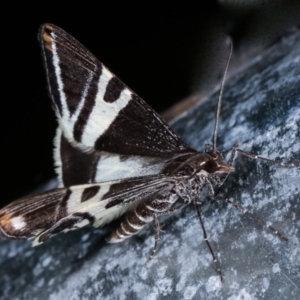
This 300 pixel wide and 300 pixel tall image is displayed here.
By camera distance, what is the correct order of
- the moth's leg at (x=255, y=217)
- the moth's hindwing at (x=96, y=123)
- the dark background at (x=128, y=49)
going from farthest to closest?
the dark background at (x=128, y=49), the moth's hindwing at (x=96, y=123), the moth's leg at (x=255, y=217)

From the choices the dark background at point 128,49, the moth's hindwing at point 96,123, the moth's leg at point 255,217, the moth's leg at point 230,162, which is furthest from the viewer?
the dark background at point 128,49

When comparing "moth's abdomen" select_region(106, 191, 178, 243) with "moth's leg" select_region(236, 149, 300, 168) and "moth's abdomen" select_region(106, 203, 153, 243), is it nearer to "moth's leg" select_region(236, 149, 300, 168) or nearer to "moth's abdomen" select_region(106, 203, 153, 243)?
"moth's abdomen" select_region(106, 203, 153, 243)

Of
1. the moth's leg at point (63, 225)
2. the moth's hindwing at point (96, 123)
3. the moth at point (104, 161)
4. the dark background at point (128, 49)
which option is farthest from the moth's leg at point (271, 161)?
the dark background at point (128, 49)

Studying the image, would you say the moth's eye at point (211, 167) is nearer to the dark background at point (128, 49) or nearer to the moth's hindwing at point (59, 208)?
the moth's hindwing at point (59, 208)

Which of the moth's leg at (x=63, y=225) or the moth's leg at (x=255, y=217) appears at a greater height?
the moth's leg at (x=63, y=225)

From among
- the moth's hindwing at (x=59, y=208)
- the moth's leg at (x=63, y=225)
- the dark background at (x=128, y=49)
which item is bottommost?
the moth's leg at (x=63, y=225)

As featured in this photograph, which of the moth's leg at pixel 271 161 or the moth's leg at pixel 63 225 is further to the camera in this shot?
the moth's leg at pixel 63 225

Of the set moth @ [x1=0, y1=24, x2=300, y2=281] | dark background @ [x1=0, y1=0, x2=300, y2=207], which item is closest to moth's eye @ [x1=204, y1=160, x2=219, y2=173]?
moth @ [x1=0, y1=24, x2=300, y2=281]

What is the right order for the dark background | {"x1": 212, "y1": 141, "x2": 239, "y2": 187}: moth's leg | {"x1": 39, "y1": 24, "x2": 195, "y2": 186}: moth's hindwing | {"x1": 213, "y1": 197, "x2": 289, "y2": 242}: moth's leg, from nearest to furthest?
{"x1": 213, "y1": 197, "x2": 289, "y2": 242}: moth's leg < {"x1": 212, "y1": 141, "x2": 239, "y2": 187}: moth's leg < {"x1": 39, "y1": 24, "x2": 195, "y2": 186}: moth's hindwing < the dark background
